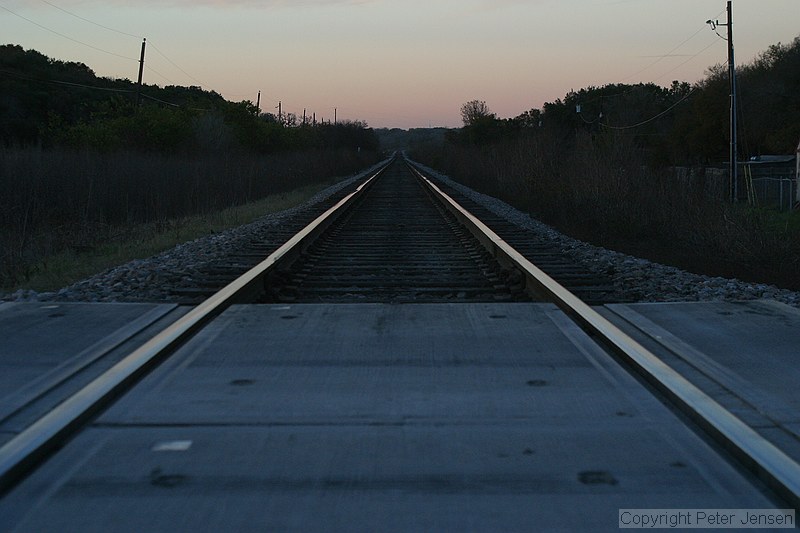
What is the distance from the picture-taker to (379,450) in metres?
3.34

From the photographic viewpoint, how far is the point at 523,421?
12.1 feet

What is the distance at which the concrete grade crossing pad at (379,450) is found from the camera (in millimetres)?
2801

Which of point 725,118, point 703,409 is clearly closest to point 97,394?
point 703,409

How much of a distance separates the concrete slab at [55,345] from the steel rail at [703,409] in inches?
106

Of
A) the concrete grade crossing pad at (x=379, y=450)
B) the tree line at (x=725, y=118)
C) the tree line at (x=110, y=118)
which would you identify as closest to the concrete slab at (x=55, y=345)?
the concrete grade crossing pad at (x=379, y=450)

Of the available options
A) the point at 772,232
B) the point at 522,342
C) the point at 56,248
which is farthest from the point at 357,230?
the point at 522,342

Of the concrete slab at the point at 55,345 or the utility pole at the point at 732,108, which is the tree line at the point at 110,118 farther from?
the utility pole at the point at 732,108

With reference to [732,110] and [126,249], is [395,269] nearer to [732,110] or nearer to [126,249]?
[126,249]

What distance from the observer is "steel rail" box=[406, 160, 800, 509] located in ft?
9.72

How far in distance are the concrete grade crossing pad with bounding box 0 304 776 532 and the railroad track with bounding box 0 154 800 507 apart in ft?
0.28

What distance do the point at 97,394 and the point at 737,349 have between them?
3420mm

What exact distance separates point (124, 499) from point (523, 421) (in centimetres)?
163

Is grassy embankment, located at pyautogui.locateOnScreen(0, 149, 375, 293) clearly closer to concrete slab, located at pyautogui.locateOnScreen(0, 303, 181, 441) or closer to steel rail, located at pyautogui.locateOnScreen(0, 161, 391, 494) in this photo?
concrete slab, located at pyautogui.locateOnScreen(0, 303, 181, 441)

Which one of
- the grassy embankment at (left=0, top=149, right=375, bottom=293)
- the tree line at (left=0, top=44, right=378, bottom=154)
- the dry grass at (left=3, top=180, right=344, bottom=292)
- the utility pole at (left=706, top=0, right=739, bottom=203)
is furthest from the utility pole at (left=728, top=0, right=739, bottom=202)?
the tree line at (left=0, top=44, right=378, bottom=154)
